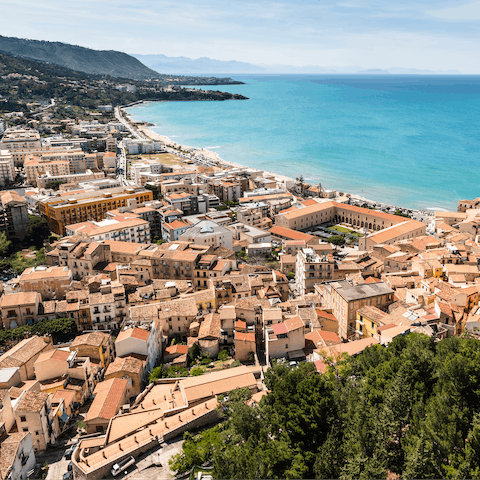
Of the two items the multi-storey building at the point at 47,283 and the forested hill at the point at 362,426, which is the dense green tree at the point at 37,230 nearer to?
the multi-storey building at the point at 47,283

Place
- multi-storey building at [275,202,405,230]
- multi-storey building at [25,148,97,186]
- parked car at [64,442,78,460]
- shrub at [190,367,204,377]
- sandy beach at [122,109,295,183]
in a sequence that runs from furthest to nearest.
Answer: sandy beach at [122,109,295,183] < multi-storey building at [25,148,97,186] < multi-storey building at [275,202,405,230] < shrub at [190,367,204,377] < parked car at [64,442,78,460]

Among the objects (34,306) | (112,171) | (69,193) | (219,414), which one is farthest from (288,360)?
(112,171)

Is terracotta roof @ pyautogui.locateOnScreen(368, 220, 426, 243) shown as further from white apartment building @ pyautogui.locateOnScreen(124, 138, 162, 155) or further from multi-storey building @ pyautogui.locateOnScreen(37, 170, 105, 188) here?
white apartment building @ pyautogui.locateOnScreen(124, 138, 162, 155)

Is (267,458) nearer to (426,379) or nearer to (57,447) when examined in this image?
(426,379)

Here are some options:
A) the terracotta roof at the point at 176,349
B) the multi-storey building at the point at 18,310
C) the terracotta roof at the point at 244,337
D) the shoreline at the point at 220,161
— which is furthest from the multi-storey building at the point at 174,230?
the shoreline at the point at 220,161

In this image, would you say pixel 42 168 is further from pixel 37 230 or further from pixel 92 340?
pixel 92 340

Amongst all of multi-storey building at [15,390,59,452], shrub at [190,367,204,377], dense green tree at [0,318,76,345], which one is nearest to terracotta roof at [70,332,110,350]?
dense green tree at [0,318,76,345]
